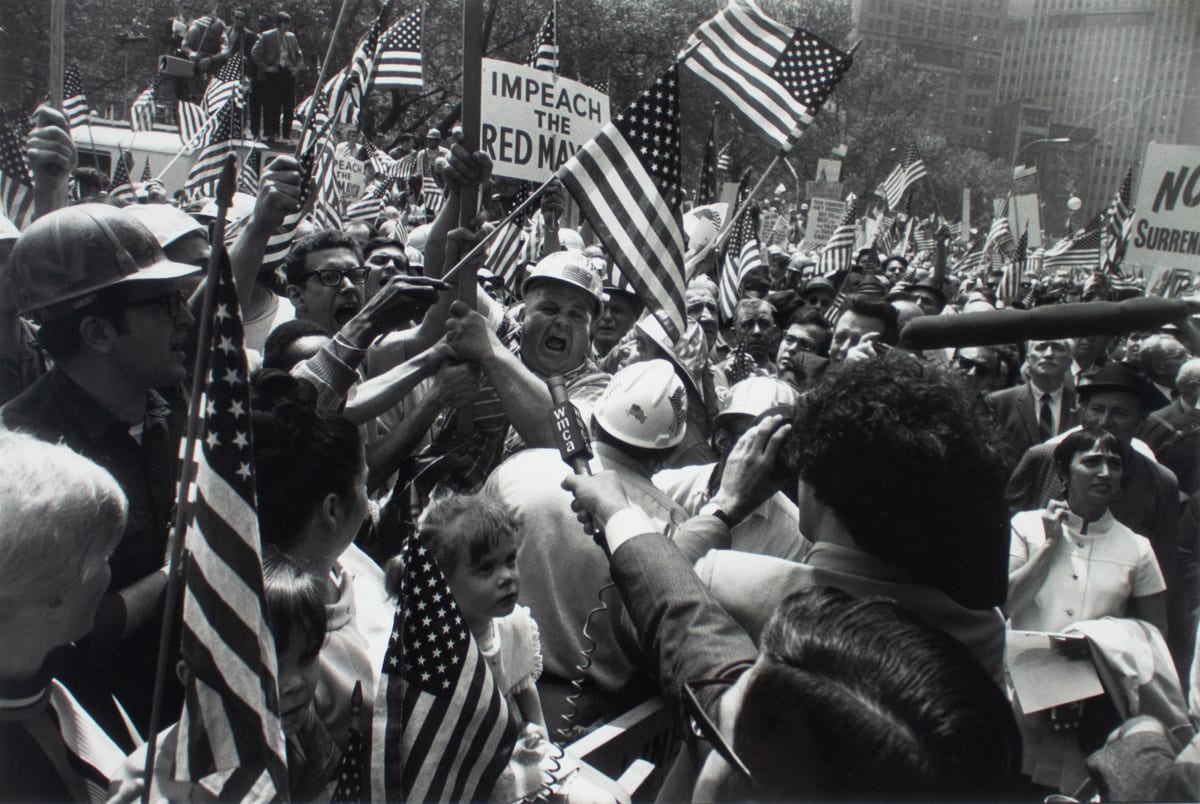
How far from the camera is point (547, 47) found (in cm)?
600

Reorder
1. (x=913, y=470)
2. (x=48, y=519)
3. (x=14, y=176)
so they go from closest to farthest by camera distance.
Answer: (x=48, y=519) < (x=913, y=470) < (x=14, y=176)

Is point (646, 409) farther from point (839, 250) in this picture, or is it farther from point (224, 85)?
point (839, 250)

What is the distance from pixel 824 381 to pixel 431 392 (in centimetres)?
161

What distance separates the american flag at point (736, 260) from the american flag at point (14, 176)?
4.65m

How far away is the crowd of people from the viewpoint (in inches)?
50.4

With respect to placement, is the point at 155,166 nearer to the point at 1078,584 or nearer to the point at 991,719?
the point at 1078,584

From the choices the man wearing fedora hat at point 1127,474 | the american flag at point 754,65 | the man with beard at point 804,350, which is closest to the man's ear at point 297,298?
the american flag at point 754,65

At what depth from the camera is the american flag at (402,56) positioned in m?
7.49

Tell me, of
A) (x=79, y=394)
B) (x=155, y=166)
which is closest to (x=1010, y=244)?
(x=155, y=166)

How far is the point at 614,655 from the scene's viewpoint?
2941 millimetres

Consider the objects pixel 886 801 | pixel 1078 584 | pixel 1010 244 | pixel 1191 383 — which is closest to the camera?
pixel 886 801

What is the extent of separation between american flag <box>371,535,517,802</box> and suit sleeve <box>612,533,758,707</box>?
13.5 inches

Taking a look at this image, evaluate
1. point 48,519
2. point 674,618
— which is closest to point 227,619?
point 48,519

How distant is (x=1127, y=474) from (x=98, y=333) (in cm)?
438
